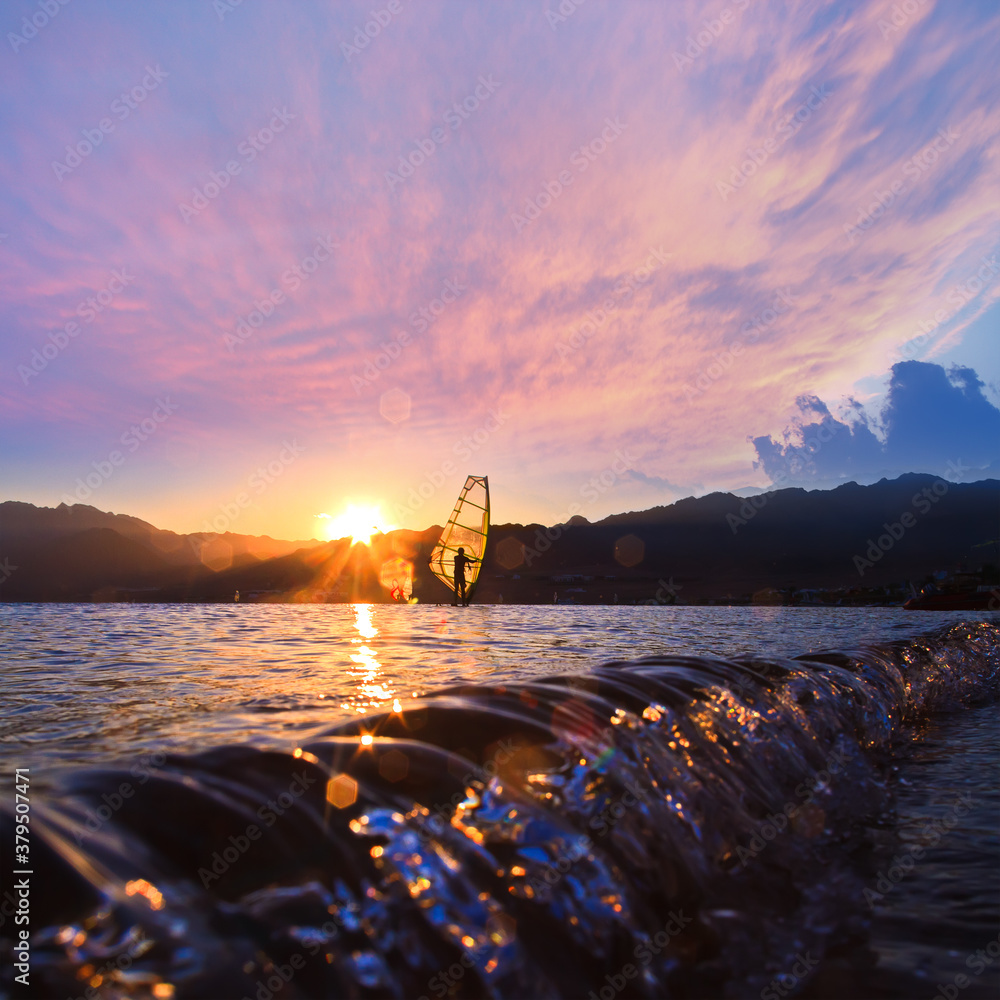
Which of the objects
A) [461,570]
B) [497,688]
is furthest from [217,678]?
[461,570]

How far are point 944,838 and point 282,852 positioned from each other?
3552 mm

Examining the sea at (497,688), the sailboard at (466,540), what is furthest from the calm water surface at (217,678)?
the sailboard at (466,540)

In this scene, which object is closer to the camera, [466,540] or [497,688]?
[497,688]

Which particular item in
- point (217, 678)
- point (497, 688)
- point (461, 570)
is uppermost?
point (461, 570)

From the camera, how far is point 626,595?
88000mm

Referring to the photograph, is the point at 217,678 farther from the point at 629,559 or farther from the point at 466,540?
the point at 629,559

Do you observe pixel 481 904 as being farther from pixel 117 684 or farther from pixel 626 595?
pixel 626 595

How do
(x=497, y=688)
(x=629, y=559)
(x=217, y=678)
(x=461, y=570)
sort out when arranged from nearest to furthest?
(x=497, y=688), (x=217, y=678), (x=461, y=570), (x=629, y=559)

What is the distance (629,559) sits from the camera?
11969 centimetres

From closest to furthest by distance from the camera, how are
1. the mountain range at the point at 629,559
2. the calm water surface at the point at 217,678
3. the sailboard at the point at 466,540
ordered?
1. the calm water surface at the point at 217,678
2. the sailboard at the point at 466,540
3. the mountain range at the point at 629,559

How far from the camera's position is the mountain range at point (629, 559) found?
295 ft

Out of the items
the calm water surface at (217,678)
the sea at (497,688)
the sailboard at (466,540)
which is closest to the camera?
the sea at (497,688)

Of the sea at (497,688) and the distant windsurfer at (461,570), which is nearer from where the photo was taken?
the sea at (497,688)

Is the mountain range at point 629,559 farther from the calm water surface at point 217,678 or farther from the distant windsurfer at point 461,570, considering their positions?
the calm water surface at point 217,678
